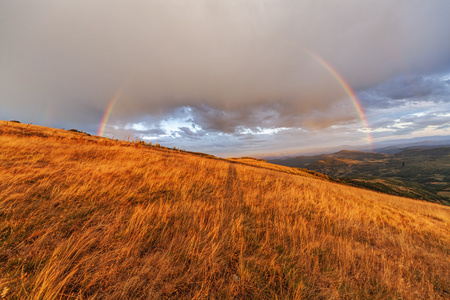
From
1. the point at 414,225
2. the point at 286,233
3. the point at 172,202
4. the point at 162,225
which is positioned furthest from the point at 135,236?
the point at 414,225

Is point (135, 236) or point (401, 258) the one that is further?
point (401, 258)

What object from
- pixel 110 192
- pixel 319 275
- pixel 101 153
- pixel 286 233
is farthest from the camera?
pixel 101 153

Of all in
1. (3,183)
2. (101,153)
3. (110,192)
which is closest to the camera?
(3,183)

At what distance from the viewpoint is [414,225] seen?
6.12 metres

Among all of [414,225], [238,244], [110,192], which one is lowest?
[414,225]

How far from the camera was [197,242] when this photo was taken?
288cm

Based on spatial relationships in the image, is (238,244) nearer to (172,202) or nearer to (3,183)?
(172,202)

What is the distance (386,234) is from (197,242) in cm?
553

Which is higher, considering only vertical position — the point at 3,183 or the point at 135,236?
the point at 3,183

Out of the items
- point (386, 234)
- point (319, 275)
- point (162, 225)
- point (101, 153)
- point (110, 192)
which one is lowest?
point (386, 234)

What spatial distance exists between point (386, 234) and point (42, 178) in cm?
1033

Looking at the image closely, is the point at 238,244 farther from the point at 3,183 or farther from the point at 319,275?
the point at 3,183

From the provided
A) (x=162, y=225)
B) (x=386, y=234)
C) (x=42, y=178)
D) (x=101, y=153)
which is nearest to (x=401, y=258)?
(x=386, y=234)

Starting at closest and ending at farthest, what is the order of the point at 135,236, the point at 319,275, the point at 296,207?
the point at 319,275 → the point at 135,236 → the point at 296,207
